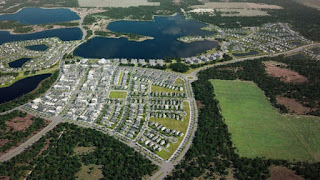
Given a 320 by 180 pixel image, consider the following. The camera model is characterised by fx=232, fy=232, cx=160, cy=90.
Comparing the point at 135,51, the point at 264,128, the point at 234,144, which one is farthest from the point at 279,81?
the point at 135,51

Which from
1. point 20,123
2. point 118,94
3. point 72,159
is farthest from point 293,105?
point 20,123

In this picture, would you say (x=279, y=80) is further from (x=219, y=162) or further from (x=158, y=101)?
(x=219, y=162)

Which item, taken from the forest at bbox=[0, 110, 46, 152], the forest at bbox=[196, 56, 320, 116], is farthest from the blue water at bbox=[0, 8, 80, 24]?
the forest at bbox=[196, 56, 320, 116]

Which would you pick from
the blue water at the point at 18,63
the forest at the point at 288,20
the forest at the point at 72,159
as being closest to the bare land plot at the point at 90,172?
the forest at the point at 72,159

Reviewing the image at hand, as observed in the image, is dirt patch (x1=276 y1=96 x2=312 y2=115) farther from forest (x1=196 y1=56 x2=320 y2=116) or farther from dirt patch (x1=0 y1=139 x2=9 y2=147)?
dirt patch (x1=0 y1=139 x2=9 y2=147)

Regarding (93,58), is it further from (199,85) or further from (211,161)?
(211,161)

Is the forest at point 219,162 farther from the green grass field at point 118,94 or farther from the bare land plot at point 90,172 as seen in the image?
the green grass field at point 118,94
